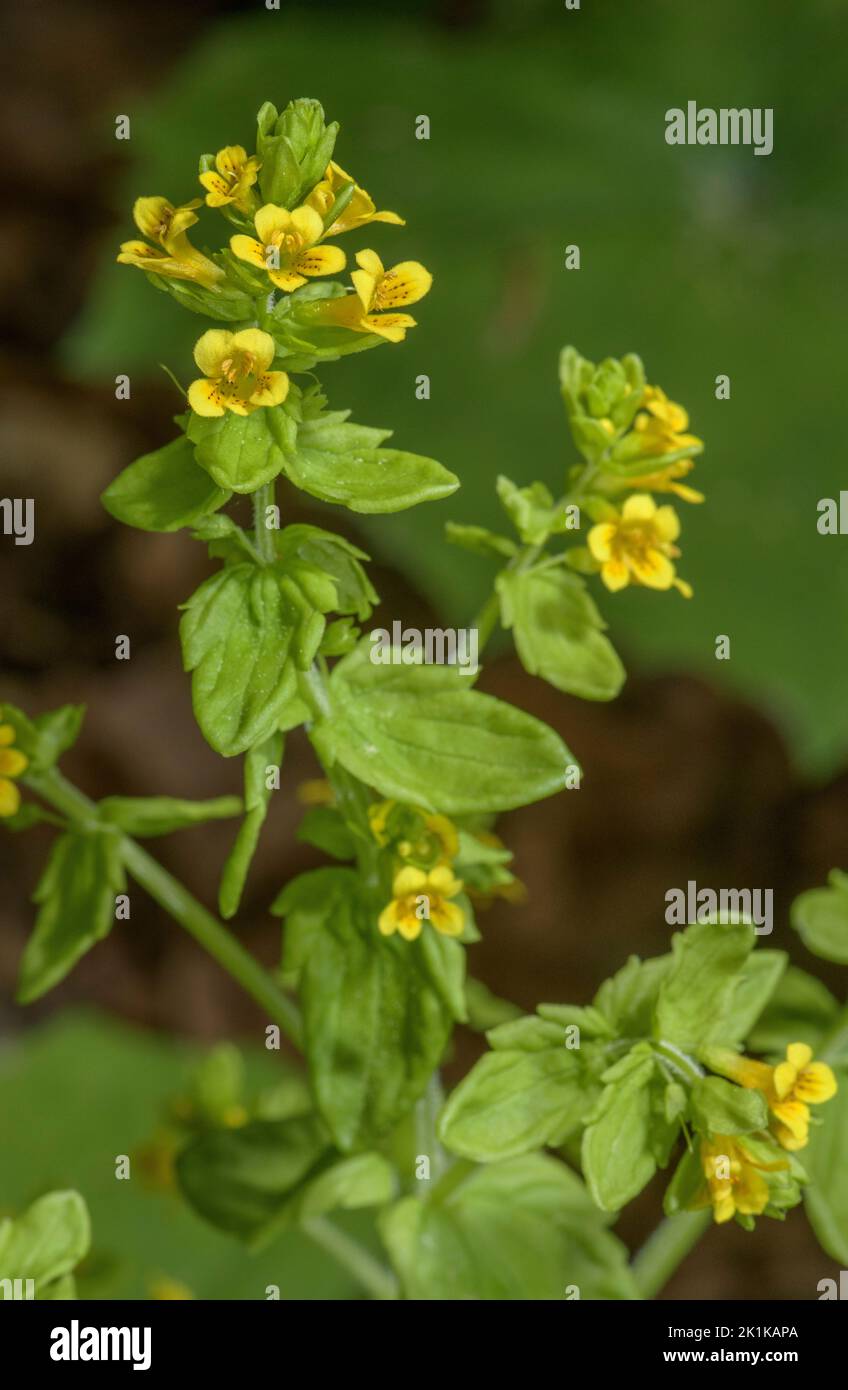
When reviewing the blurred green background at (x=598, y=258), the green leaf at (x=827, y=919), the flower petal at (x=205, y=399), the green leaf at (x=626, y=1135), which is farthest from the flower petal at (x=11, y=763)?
the blurred green background at (x=598, y=258)

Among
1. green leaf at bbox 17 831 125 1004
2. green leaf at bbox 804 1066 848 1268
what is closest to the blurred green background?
green leaf at bbox 804 1066 848 1268

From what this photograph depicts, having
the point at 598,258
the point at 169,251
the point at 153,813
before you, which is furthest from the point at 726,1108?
the point at 598,258

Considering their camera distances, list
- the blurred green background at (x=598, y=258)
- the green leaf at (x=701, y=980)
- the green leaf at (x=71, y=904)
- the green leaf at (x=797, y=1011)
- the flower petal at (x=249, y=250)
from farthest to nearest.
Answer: the blurred green background at (x=598, y=258)
the green leaf at (x=797, y=1011)
the green leaf at (x=71, y=904)
the green leaf at (x=701, y=980)
the flower petal at (x=249, y=250)

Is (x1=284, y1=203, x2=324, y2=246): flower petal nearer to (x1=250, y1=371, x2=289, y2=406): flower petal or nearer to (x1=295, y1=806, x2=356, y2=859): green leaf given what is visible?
(x1=250, y1=371, x2=289, y2=406): flower petal

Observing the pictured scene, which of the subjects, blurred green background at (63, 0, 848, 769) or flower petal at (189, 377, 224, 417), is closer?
flower petal at (189, 377, 224, 417)

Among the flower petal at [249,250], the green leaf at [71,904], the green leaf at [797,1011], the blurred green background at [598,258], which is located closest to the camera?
the flower petal at [249,250]

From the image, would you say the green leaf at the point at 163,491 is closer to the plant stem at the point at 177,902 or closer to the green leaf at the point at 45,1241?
the plant stem at the point at 177,902

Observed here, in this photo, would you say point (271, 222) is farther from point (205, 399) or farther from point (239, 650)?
point (239, 650)
